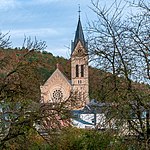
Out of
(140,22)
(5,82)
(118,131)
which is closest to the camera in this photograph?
(118,131)

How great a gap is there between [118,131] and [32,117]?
364 cm

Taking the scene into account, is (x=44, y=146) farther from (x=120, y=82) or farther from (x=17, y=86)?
(x=120, y=82)

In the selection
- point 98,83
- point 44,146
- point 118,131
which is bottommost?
point 44,146

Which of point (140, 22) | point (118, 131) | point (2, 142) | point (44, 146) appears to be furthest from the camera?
point (44, 146)

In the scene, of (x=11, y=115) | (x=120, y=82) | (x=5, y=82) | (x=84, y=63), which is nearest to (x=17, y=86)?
(x=5, y=82)

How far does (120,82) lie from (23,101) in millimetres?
3798

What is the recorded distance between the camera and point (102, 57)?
845 cm

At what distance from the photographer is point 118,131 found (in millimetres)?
7734

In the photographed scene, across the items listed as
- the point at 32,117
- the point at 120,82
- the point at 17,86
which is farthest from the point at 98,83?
the point at 17,86

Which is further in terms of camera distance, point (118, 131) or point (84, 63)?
point (84, 63)

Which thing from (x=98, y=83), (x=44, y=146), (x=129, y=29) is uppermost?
(x=129, y=29)

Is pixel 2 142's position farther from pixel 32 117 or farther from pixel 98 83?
pixel 98 83

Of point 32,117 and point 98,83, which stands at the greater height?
point 98,83

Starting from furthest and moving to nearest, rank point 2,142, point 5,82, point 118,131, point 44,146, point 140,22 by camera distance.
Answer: point 44,146, point 5,82, point 2,142, point 140,22, point 118,131
